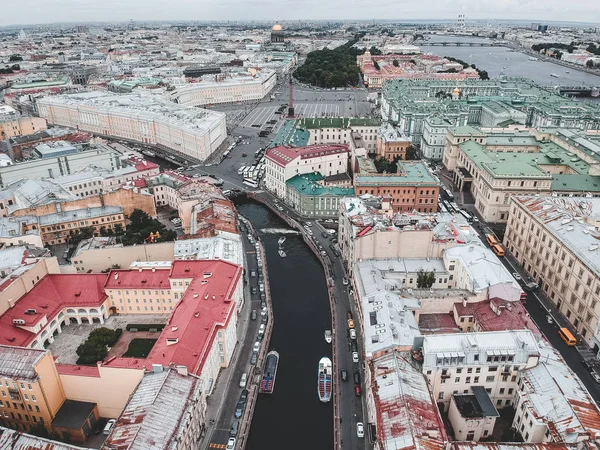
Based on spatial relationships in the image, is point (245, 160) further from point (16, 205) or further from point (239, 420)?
point (239, 420)

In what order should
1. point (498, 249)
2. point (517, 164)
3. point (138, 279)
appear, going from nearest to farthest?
1. point (138, 279)
2. point (498, 249)
3. point (517, 164)

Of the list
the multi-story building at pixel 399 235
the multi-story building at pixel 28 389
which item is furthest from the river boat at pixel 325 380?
the multi-story building at pixel 28 389

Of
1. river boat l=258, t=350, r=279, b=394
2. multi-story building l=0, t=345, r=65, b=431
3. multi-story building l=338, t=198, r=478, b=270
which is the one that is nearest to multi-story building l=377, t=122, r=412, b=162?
multi-story building l=338, t=198, r=478, b=270

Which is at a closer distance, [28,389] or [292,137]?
[28,389]

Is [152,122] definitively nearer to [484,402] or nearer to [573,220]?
[573,220]

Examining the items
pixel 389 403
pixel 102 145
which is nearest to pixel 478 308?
pixel 389 403

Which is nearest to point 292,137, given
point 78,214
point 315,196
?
point 315,196

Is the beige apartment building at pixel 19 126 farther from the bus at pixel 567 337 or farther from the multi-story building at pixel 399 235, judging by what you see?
the bus at pixel 567 337

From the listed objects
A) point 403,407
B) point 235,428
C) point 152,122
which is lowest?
point 235,428
